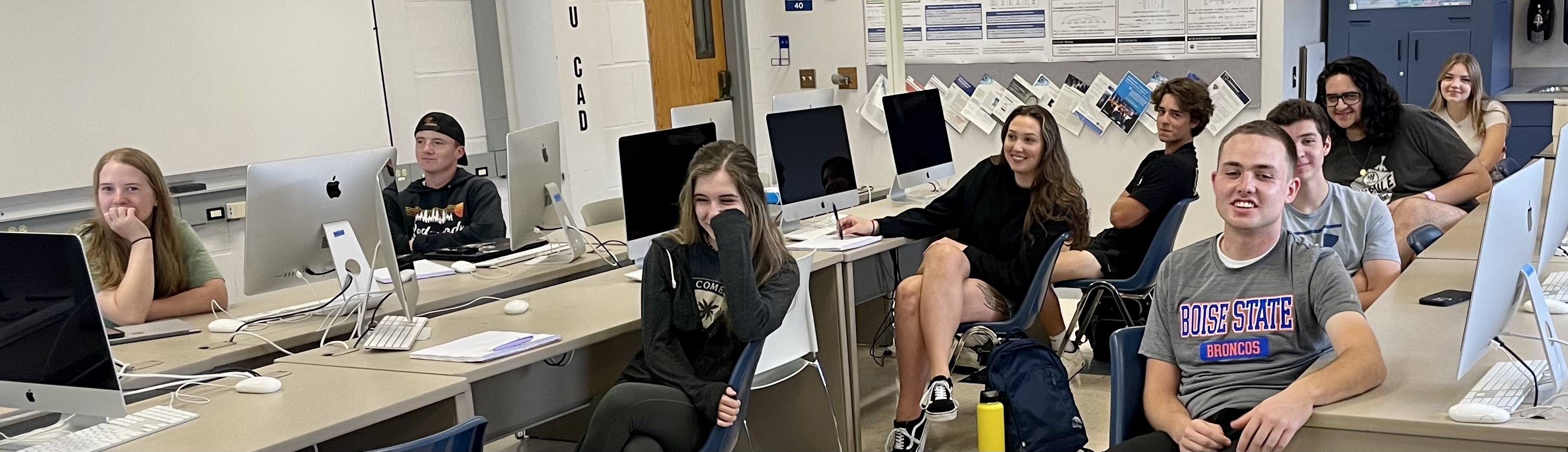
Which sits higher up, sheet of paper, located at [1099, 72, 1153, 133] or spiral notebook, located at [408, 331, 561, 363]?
sheet of paper, located at [1099, 72, 1153, 133]

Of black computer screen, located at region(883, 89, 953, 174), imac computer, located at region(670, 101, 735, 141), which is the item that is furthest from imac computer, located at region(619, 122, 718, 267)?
black computer screen, located at region(883, 89, 953, 174)

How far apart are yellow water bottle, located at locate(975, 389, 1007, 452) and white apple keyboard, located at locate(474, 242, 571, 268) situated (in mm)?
1383

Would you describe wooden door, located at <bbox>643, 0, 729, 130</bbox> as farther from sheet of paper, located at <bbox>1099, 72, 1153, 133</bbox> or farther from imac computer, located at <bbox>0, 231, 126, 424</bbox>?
imac computer, located at <bbox>0, 231, 126, 424</bbox>

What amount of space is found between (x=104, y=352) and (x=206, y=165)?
2733 millimetres

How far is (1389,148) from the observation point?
424cm

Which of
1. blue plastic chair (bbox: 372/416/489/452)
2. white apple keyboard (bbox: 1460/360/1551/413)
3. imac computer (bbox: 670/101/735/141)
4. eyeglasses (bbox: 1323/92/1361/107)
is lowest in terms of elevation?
white apple keyboard (bbox: 1460/360/1551/413)

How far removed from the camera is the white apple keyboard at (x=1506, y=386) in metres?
1.94

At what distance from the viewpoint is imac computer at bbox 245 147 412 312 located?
2.94m

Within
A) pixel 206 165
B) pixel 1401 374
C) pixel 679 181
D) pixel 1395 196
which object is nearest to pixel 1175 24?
pixel 1395 196

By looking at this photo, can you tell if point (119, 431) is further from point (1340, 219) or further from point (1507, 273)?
point (1340, 219)

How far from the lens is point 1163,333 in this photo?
2328 mm

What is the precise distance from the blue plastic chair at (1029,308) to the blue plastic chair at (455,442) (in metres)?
1.99

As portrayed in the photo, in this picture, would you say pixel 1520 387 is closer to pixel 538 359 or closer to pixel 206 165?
pixel 538 359

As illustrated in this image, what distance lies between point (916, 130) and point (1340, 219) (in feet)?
6.52
